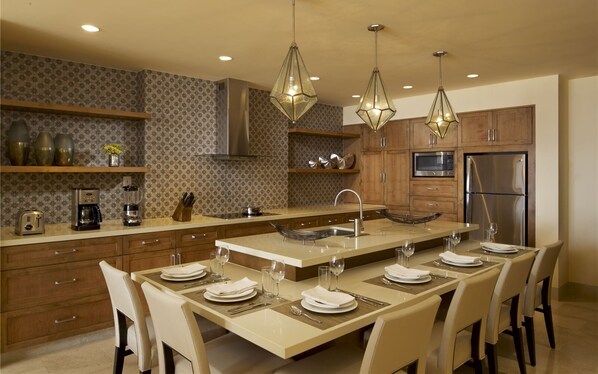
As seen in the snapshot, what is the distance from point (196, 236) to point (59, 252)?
123 centimetres

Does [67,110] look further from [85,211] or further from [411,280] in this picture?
[411,280]

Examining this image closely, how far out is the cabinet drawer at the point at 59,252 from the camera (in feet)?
10.2

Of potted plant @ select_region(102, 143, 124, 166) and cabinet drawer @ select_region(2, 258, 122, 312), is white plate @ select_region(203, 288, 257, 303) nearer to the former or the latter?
cabinet drawer @ select_region(2, 258, 122, 312)

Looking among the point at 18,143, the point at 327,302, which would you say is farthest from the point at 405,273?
the point at 18,143

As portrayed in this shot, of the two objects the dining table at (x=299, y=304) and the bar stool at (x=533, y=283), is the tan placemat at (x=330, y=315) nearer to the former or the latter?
the dining table at (x=299, y=304)

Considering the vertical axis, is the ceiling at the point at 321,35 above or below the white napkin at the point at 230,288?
above

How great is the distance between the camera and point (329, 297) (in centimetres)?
197

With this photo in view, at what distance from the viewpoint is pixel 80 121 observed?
4.06 m

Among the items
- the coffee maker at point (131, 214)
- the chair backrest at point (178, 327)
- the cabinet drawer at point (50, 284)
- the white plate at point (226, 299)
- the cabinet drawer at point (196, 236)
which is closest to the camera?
the chair backrest at point (178, 327)

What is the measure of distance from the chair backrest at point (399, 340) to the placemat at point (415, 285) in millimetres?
450

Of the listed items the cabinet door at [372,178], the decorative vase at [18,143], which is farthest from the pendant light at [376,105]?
the cabinet door at [372,178]

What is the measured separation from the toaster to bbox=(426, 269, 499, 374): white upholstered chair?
122 inches

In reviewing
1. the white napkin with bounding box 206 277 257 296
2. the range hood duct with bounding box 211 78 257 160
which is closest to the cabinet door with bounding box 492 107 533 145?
the range hood duct with bounding box 211 78 257 160

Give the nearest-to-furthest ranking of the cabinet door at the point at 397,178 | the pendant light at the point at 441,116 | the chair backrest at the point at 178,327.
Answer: the chair backrest at the point at 178,327 < the pendant light at the point at 441,116 < the cabinet door at the point at 397,178
